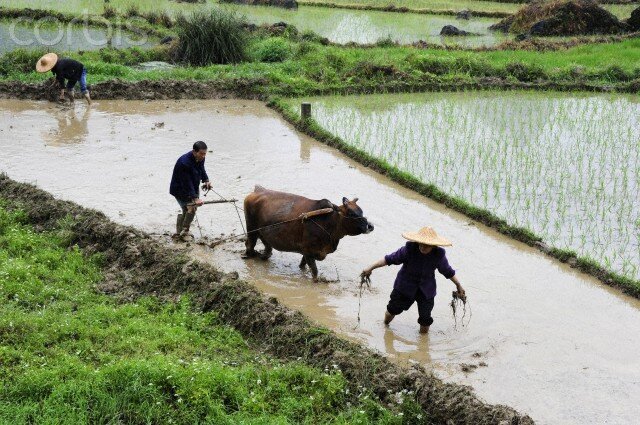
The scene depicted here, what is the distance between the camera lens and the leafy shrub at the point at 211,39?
1919 centimetres

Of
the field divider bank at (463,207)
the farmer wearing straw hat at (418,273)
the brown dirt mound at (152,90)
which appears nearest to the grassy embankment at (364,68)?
the brown dirt mound at (152,90)

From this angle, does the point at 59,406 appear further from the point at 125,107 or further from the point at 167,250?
the point at 125,107

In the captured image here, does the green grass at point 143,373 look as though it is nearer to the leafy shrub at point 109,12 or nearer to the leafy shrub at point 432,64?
the leafy shrub at point 432,64

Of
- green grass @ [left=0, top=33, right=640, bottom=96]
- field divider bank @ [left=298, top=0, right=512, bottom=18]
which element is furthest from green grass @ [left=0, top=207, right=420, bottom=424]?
field divider bank @ [left=298, top=0, right=512, bottom=18]

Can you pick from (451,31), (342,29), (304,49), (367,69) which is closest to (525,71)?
(367,69)

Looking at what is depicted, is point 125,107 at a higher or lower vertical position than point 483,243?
higher

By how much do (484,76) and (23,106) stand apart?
34.5ft

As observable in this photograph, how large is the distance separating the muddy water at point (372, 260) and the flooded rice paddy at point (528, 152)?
73 centimetres

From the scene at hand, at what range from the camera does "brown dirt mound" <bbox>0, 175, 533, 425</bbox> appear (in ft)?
18.5

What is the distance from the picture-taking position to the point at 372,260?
8703mm

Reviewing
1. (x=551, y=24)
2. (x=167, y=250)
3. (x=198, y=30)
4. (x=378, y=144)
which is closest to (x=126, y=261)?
(x=167, y=250)

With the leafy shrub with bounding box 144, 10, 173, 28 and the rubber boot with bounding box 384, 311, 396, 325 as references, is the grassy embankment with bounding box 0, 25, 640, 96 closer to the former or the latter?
the leafy shrub with bounding box 144, 10, 173, 28

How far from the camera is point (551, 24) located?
1045 inches

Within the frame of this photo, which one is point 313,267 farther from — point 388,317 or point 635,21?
point 635,21
